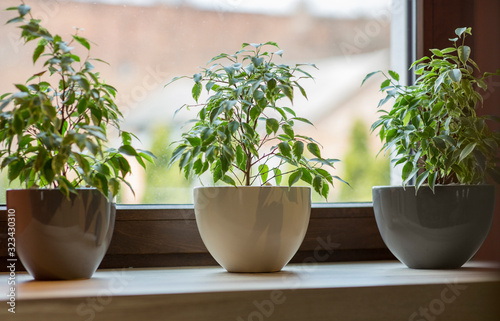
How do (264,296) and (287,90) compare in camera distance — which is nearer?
(264,296)

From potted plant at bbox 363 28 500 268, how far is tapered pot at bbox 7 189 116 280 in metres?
0.66

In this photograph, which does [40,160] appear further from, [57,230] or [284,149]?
[284,149]

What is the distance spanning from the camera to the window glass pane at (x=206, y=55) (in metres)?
Result: 1.45

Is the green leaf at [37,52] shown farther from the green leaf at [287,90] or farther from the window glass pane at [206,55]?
the green leaf at [287,90]

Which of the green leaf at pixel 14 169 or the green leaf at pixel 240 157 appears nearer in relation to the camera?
the green leaf at pixel 14 169

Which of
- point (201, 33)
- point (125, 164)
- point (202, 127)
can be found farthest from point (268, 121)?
point (201, 33)

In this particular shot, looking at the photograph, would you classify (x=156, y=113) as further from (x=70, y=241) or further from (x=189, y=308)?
(x=189, y=308)

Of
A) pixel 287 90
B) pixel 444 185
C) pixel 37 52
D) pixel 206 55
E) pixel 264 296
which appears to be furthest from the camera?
pixel 206 55

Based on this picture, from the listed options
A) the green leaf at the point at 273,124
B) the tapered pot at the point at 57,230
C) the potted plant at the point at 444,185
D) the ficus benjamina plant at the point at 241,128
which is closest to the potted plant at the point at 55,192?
the tapered pot at the point at 57,230

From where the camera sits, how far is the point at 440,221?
127cm

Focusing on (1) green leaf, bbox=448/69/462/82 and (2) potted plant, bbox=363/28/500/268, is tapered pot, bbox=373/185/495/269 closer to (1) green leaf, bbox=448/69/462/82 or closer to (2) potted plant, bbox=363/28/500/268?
(2) potted plant, bbox=363/28/500/268

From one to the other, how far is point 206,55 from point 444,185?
2.27 ft

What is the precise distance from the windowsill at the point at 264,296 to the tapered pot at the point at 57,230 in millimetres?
39

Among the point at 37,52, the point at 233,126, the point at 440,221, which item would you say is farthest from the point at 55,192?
the point at 440,221
